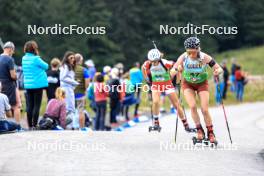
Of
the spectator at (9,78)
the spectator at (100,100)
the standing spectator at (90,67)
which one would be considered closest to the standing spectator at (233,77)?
the standing spectator at (90,67)

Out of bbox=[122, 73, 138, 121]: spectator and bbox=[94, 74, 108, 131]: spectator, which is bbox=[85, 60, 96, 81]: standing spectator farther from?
bbox=[94, 74, 108, 131]: spectator

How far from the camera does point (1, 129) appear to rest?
15578mm

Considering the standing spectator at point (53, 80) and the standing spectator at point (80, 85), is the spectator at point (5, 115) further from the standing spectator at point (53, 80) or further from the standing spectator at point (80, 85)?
A: the standing spectator at point (53, 80)

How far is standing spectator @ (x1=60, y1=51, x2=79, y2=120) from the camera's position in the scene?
57.9ft

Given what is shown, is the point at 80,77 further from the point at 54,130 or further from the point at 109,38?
the point at 109,38

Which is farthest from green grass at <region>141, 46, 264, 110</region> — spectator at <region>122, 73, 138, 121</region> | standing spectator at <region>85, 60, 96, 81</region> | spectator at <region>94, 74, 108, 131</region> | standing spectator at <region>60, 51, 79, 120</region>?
standing spectator at <region>60, 51, 79, 120</region>

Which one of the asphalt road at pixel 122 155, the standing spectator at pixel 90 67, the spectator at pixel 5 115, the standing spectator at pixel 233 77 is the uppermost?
the standing spectator at pixel 233 77

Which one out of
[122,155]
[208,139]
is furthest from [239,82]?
[122,155]

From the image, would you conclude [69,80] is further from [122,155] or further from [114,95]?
[114,95]

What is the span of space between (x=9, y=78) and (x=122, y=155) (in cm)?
491

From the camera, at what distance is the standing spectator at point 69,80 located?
17656 millimetres

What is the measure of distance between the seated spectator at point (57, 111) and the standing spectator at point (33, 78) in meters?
0.31

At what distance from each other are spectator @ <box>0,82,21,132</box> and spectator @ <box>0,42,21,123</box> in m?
0.82

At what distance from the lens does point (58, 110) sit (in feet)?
54.1
